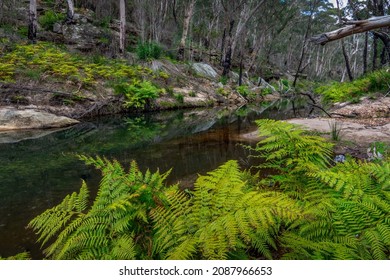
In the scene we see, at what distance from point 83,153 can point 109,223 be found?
4.59 metres

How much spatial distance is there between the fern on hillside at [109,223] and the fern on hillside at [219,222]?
16 centimetres

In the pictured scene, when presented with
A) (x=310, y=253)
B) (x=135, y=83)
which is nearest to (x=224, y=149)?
(x=310, y=253)

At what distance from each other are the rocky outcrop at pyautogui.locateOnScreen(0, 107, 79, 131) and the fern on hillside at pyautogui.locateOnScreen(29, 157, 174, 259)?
26.1ft

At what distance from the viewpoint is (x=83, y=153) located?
600 centimetres

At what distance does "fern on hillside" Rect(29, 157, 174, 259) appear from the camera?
1.68 metres

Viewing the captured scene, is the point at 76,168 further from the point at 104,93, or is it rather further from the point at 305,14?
the point at 305,14

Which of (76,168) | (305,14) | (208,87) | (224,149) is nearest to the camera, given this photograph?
(76,168)

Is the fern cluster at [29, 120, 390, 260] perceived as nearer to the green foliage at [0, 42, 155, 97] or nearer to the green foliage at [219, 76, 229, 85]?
the green foliage at [0, 42, 155, 97]

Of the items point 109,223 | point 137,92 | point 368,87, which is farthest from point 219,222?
point 368,87

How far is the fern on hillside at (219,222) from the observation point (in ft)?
4.90

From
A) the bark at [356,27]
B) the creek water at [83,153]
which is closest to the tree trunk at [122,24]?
the creek water at [83,153]

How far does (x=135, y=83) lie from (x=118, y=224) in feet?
41.0
